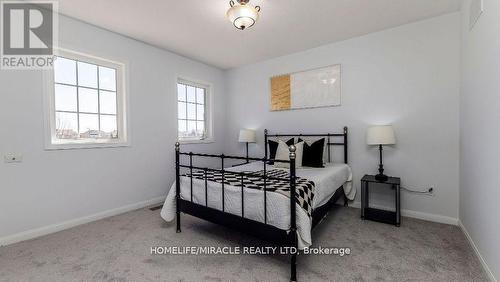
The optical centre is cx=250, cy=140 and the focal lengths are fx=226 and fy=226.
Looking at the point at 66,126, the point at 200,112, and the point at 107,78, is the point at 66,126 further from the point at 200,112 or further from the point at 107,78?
the point at 200,112

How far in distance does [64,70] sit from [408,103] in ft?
14.1

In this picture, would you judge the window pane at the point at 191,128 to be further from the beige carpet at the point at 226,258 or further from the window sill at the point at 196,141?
the beige carpet at the point at 226,258

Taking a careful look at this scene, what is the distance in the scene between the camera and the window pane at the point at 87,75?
2873 mm

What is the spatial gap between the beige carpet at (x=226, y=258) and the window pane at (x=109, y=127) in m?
1.20

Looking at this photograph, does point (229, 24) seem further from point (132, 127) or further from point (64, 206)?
point (64, 206)

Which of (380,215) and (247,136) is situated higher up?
(247,136)

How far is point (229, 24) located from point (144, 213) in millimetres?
2760

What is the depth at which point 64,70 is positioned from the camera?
2.72m

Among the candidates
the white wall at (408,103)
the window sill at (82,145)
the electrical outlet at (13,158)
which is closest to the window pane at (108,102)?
the window sill at (82,145)

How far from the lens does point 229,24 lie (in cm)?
284

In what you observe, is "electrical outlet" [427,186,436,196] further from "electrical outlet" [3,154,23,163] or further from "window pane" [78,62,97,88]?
"electrical outlet" [3,154,23,163]

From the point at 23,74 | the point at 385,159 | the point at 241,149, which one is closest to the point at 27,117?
the point at 23,74

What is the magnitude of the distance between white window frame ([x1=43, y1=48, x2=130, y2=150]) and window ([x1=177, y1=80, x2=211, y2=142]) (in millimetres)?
934

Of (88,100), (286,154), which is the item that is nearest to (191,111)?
(88,100)
